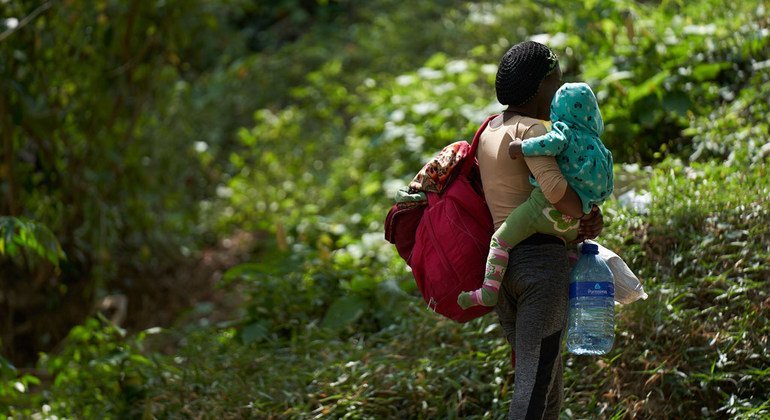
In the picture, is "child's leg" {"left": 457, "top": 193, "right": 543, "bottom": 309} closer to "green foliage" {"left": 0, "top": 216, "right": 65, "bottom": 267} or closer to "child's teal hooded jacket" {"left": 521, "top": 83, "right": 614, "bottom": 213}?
"child's teal hooded jacket" {"left": 521, "top": 83, "right": 614, "bottom": 213}

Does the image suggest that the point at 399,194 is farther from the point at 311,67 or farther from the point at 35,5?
the point at 311,67

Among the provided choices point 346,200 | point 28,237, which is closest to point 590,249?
point 28,237

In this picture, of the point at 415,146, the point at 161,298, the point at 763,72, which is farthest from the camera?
the point at 161,298

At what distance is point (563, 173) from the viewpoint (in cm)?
306

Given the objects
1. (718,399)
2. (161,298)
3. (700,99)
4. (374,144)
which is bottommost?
(161,298)

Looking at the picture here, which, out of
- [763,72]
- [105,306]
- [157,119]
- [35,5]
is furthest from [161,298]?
[763,72]

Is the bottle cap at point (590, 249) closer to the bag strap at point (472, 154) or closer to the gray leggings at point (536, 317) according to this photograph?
the gray leggings at point (536, 317)

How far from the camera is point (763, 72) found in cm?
590

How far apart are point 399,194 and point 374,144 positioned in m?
4.44

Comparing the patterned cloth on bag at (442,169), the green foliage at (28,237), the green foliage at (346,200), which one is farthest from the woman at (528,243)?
the green foliage at (28,237)

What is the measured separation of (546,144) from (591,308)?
Result: 22.8 inches

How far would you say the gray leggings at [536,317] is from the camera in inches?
124

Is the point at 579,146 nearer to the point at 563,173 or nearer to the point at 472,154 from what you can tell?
the point at 563,173

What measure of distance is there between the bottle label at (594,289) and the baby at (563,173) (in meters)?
0.21
